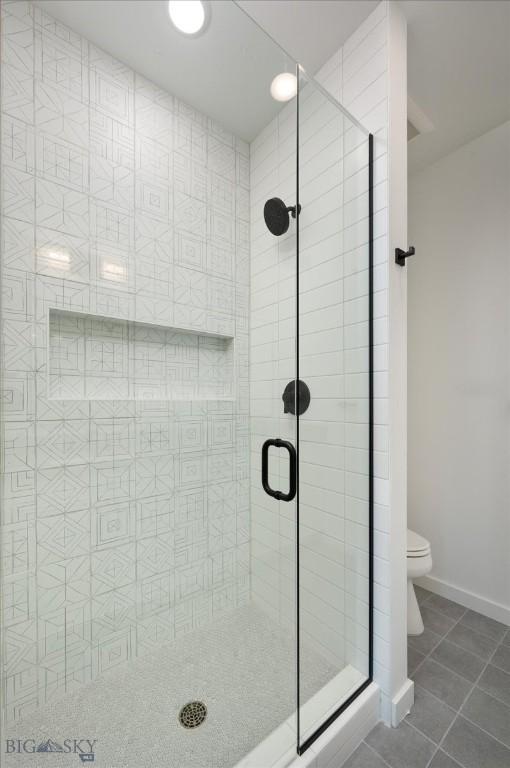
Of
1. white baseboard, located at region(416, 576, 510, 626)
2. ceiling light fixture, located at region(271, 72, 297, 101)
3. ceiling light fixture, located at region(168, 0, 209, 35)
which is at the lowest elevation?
white baseboard, located at region(416, 576, 510, 626)

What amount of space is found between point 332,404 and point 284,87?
3.90 ft

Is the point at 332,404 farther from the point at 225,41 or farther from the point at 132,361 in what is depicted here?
the point at 225,41

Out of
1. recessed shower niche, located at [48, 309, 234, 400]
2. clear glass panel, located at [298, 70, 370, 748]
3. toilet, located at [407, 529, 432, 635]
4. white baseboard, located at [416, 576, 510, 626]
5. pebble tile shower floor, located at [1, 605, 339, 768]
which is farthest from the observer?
white baseboard, located at [416, 576, 510, 626]

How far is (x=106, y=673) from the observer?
1411 millimetres

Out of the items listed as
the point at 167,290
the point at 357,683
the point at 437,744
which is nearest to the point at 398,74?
the point at 167,290

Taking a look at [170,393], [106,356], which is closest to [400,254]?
[170,393]

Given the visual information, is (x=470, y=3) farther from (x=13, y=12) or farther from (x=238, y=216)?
(x=13, y=12)

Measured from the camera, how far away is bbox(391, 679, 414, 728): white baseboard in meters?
1.19

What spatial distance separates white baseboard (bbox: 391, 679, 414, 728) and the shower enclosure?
13cm

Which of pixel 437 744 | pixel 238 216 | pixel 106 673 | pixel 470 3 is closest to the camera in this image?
pixel 437 744

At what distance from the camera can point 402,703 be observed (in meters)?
1.22

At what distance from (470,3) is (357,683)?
8.38ft

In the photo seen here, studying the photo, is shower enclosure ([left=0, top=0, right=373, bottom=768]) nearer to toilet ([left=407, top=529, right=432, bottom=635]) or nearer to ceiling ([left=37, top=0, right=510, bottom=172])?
ceiling ([left=37, top=0, right=510, bottom=172])

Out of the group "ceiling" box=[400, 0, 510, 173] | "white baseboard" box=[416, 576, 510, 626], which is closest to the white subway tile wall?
"ceiling" box=[400, 0, 510, 173]
